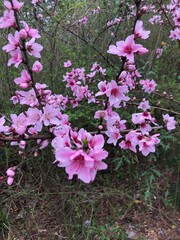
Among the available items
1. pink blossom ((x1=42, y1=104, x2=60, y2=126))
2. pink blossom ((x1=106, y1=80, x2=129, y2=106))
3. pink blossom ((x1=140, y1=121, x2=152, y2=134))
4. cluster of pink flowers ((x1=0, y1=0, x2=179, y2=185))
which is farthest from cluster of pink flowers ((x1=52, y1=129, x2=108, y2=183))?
pink blossom ((x1=140, y1=121, x2=152, y2=134))

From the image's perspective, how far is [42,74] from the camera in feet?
11.7

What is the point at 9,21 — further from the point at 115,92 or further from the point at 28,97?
the point at 115,92

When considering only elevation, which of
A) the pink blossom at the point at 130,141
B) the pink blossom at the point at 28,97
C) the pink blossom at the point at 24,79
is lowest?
the pink blossom at the point at 130,141

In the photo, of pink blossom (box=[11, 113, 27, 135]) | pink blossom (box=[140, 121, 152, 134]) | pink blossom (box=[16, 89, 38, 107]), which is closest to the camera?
pink blossom (box=[11, 113, 27, 135])

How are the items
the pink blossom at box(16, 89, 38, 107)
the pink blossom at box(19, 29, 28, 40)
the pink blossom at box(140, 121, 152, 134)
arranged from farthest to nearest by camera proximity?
the pink blossom at box(140, 121, 152, 134) → the pink blossom at box(16, 89, 38, 107) → the pink blossom at box(19, 29, 28, 40)

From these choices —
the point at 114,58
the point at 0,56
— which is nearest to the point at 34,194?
the point at 0,56

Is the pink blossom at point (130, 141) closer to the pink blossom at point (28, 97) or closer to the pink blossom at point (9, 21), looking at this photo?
the pink blossom at point (28, 97)

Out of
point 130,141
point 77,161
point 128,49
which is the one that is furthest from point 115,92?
point 77,161

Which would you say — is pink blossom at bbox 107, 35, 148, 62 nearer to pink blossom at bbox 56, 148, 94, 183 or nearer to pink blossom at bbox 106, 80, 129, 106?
pink blossom at bbox 106, 80, 129, 106

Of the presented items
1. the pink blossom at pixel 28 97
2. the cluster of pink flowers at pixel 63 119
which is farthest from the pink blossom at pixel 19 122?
the pink blossom at pixel 28 97

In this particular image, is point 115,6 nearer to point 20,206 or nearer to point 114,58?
point 114,58

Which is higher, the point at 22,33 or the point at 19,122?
the point at 22,33

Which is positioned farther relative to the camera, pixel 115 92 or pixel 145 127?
pixel 145 127

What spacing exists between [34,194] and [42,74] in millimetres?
1655
